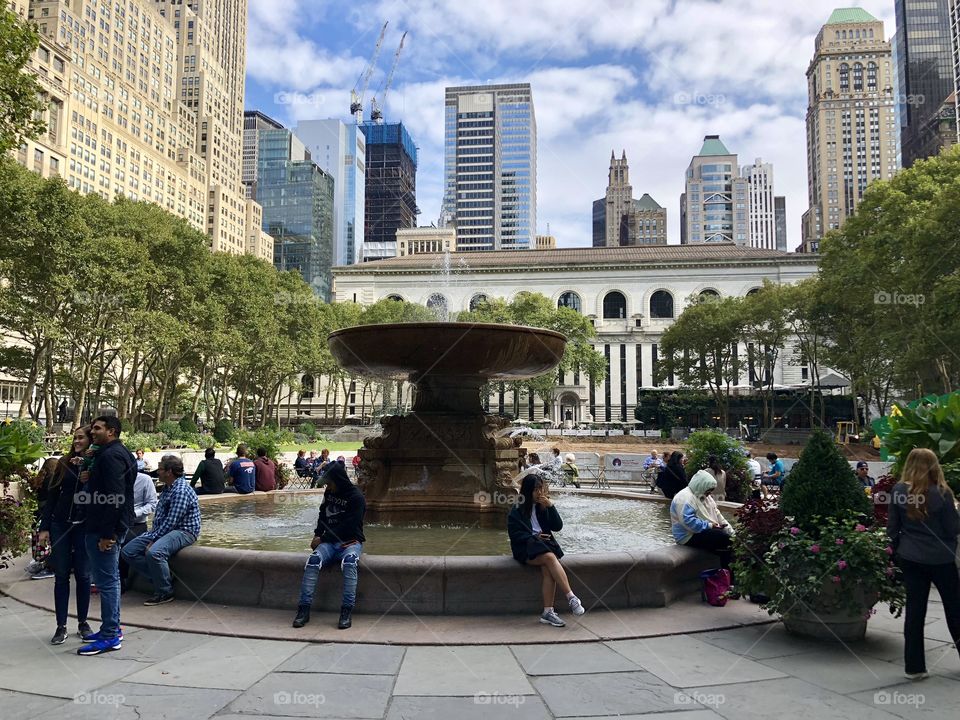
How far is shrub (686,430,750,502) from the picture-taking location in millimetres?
13414

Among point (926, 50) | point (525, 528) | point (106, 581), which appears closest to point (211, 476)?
point (106, 581)

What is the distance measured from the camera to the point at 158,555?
20.7 ft

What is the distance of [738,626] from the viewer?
19.0 feet

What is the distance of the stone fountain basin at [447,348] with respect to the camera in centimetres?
925

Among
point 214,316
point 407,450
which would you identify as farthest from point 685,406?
point 407,450

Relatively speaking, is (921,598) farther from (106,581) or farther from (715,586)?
(106,581)

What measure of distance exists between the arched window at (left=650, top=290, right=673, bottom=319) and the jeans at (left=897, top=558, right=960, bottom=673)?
80.0 m

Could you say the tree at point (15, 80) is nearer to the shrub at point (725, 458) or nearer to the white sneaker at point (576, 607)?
the white sneaker at point (576, 607)

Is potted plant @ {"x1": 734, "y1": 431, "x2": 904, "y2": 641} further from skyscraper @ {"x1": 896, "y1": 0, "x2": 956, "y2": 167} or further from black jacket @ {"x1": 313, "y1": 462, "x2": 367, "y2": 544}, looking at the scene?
skyscraper @ {"x1": 896, "y1": 0, "x2": 956, "y2": 167}
